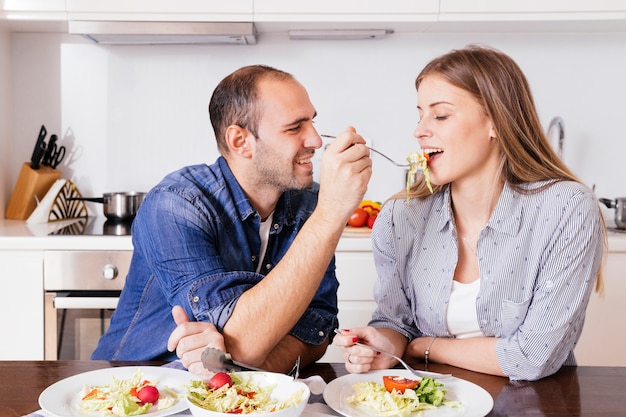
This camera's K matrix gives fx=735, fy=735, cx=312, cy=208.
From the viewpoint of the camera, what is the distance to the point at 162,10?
9.67 feet

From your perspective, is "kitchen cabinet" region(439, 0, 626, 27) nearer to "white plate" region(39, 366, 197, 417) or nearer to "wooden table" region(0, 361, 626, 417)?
"wooden table" region(0, 361, 626, 417)

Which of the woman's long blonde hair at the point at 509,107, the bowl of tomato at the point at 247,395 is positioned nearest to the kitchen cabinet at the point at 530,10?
the woman's long blonde hair at the point at 509,107

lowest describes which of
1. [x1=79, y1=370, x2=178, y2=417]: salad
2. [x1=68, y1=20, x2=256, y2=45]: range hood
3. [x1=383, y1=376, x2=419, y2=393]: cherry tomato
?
[x1=79, y1=370, x2=178, y2=417]: salad

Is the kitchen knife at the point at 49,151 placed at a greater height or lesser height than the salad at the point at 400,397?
greater

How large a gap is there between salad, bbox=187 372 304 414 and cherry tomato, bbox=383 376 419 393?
0.60ft

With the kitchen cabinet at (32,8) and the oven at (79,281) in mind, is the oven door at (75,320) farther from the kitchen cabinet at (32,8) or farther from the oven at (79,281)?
the kitchen cabinet at (32,8)

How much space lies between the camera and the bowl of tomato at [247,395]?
3.70 ft

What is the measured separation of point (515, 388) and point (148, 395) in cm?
67

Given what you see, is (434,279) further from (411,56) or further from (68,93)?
(68,93)

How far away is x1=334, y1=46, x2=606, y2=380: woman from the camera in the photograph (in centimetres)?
157

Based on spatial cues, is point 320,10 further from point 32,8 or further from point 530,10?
point 32,8

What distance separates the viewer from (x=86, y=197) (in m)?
3.36

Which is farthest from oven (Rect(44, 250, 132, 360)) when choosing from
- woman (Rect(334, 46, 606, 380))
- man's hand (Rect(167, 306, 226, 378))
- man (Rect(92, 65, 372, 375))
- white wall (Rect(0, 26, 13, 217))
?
man's hand (Rect(167, 306, 226, 378))

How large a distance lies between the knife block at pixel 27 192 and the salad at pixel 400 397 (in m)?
2.34
